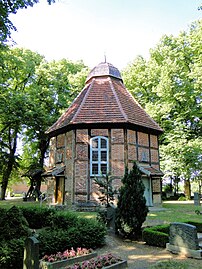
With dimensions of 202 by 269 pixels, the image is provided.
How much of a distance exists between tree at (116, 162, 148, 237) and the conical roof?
23.2 ft

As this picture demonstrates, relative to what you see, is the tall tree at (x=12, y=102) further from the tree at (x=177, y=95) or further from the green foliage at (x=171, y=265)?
the green foliage at (x=171, y=265)

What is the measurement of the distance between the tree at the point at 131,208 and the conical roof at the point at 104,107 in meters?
7.06

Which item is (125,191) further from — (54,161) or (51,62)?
(51,62)

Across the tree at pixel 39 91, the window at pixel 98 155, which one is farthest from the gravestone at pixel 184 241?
the tree at pixel 39 91

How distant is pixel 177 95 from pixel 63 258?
19.9m

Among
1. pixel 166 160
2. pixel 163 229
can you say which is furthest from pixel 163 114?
pixel 163 229

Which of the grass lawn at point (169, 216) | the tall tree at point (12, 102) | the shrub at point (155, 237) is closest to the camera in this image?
the shrub at point (155, 237)

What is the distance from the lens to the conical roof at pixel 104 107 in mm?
16328

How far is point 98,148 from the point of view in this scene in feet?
52.3

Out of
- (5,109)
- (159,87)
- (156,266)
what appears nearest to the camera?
(156,266)

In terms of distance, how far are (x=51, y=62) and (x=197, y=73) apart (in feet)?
54.2

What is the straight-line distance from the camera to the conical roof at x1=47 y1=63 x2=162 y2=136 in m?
16.3

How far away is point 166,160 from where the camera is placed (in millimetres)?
22281

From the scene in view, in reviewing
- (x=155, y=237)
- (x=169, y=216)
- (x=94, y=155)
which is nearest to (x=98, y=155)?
(x=94, y=155)
